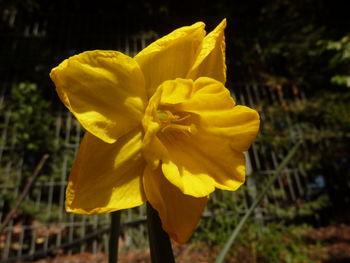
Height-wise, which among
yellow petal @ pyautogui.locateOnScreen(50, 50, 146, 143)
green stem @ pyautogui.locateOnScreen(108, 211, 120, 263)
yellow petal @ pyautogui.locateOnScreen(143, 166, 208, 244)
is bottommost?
green stem @ pyautogui.locateOnScreen(108, 211, 120, 263)

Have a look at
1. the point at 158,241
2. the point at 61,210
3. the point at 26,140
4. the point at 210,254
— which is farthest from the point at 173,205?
the point at 26,140

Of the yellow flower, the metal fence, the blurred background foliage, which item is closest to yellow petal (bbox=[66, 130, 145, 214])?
the yellow flower

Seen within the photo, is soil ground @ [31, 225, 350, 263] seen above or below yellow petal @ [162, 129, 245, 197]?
below

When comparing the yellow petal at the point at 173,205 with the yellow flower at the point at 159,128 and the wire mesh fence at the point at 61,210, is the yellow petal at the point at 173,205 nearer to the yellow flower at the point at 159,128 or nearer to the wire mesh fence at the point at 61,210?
the yellow flower at the point at 159,128

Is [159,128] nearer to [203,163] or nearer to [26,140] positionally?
[203,163]

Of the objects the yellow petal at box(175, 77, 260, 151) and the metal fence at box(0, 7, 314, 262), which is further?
the metal fence at box(0, 7, 314, 262)

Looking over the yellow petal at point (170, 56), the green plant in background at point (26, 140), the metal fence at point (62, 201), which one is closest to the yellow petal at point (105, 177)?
the yellow petal at point (170, 56)

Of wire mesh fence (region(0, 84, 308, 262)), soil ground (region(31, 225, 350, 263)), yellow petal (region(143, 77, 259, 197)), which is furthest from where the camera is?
wire mesh fence (region(0, 84, 308, 262))

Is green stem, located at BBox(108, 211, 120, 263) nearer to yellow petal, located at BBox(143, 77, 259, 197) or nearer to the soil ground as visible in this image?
yellow petal, located at BBox(143, 77, 259, 197)
